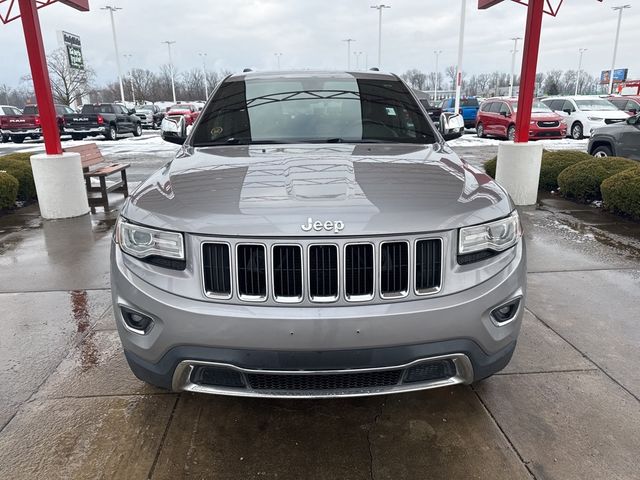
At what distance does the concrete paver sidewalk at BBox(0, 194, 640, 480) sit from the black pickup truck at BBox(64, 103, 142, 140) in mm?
21369

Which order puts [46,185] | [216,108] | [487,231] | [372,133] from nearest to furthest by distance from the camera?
[487,231] < [372,133] < [216,108] < [46,185]

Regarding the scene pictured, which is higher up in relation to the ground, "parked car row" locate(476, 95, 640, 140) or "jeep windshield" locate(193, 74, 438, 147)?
"jeep windshield" locate(193, 74, 438, 147)

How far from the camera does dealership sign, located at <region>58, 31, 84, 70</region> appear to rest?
31975mm

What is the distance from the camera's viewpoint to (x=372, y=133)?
3.53m

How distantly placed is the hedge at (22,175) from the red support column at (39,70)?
1617mm

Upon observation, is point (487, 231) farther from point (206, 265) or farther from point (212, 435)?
point (212, 435)

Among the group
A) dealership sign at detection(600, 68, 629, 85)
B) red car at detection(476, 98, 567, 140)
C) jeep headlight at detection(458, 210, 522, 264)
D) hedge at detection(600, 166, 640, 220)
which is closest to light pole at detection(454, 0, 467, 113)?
red car at detection(476, 98, 567, 140)

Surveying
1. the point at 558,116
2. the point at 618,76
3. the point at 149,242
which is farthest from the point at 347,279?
the point at 618,76

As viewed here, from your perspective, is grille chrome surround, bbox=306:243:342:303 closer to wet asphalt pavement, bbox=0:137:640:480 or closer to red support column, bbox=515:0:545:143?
wet asphalt pavement, bbox=0:137:640:480

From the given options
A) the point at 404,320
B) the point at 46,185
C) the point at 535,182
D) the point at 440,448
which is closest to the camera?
the point at 404,320

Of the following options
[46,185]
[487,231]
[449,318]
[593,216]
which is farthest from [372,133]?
[46,185]

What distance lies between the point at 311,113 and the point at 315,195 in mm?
1630

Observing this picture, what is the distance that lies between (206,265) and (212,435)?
37.4 inches

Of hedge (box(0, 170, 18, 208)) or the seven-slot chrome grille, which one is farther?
hedge (box(0, 170, 18, 208))
